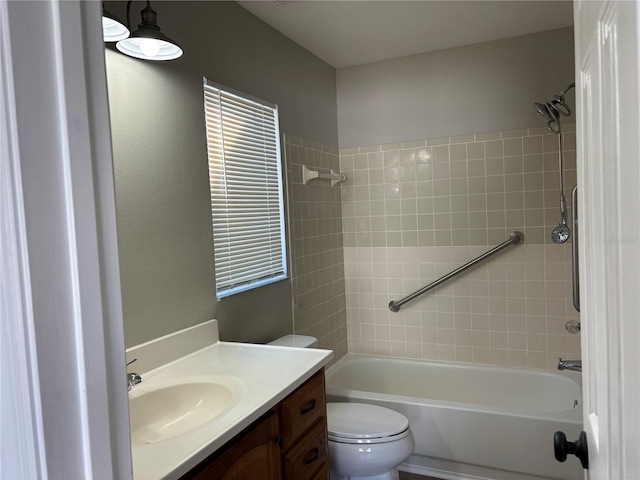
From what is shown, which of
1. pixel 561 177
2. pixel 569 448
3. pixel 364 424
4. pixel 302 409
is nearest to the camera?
pixel 569 448

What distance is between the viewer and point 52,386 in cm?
43

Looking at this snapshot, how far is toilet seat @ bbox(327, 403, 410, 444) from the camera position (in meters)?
1.96

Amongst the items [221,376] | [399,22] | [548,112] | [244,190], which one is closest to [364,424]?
[221,376]

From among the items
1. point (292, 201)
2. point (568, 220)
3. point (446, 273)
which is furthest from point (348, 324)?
point (568, 220)

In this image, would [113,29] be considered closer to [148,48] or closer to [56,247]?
[148,48]

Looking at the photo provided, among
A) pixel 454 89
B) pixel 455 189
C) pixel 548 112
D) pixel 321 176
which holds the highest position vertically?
pixel 454 89

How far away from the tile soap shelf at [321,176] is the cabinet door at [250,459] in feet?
5.33

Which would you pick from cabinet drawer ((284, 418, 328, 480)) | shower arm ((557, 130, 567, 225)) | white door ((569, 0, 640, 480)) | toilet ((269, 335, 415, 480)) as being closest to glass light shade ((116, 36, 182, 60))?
white door ((569, 0, 640, 480))

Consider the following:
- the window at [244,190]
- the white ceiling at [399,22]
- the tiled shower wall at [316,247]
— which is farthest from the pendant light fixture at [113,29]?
the tiled shower wall at [316,247]

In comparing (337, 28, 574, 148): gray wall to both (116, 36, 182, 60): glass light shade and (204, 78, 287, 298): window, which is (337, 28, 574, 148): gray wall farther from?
(116, 36, 182, 60): glass light shade

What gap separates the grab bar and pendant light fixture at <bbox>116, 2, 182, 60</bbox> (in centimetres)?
218

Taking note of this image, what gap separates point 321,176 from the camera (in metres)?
2.84

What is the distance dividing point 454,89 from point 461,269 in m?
1.20

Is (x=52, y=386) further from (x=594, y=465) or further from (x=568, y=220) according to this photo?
→ (x=568, y=220)
